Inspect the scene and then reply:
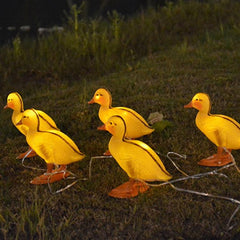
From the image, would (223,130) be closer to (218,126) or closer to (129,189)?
(218,126)

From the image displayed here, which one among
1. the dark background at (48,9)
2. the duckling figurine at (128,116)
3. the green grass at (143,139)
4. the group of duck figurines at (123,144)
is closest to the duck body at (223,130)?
the group of duck figurines at (123,144)

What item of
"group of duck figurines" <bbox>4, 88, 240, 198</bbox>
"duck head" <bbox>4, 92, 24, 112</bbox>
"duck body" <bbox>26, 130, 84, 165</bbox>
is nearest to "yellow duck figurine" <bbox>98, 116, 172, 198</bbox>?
"group of duck figurines" <bbox>4, 88, 240, 198</bbox>

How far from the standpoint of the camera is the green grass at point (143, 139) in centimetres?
353

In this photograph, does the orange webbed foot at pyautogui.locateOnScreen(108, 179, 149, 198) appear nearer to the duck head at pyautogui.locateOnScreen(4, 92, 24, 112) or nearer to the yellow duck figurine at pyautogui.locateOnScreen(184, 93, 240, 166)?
the yellow duck figurine at pyautogui.locateOnScreen(184, 93, 240, 166)

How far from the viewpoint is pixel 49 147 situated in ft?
13.0

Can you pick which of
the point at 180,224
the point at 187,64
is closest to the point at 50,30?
the point at 187,64

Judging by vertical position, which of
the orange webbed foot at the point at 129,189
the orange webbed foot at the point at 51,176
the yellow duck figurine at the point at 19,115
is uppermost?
the yellow duck figurine at the point at 19,115

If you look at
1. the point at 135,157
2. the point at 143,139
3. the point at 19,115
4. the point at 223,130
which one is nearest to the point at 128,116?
the point at 143,139

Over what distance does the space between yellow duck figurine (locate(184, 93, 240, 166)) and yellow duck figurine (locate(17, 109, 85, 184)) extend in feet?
3.80

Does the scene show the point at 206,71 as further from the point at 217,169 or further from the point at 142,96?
the point at 217,169

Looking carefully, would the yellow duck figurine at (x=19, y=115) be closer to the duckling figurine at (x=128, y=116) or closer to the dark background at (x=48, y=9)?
the duckling figurine at (x=128, y=116)

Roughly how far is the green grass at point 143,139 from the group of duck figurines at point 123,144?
0.15m

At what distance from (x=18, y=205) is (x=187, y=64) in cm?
416

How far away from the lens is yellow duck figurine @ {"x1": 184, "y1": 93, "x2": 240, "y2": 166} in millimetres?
4121
